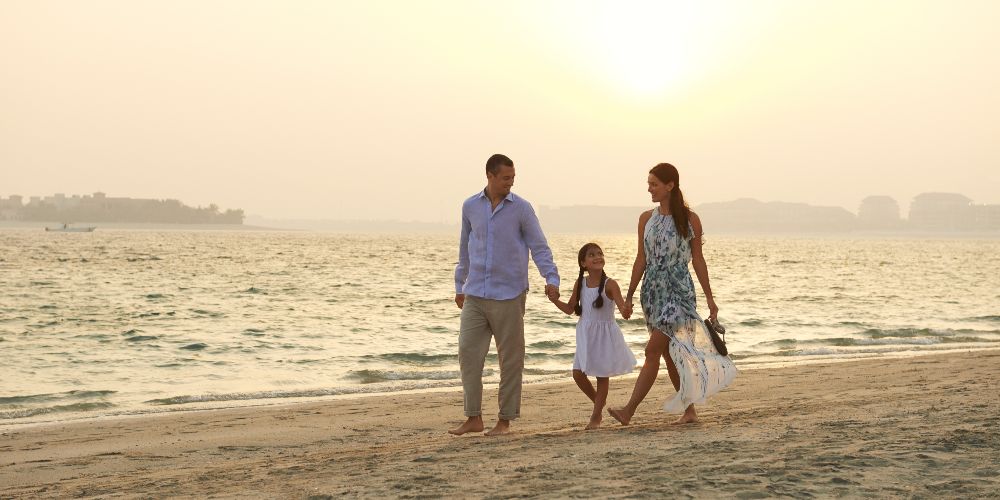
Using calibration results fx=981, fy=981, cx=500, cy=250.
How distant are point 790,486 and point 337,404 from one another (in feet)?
22.9

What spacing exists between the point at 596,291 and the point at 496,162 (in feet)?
4.02

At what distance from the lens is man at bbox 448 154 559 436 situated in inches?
266

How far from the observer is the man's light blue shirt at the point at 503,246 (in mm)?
6754

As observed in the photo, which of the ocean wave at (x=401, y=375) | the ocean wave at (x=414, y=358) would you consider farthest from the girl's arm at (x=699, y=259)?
the ocean wave at (x=414, y=358)

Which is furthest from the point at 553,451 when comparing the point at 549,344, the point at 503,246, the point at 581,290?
the point at 549,344

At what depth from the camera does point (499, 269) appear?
6777mm

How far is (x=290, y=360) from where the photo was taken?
16.2 m

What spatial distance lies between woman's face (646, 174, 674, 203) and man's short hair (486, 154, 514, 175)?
0.96 m

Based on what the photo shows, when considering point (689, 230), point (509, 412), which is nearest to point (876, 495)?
point (689, 230)

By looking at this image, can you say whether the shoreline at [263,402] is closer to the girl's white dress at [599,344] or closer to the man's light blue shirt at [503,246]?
the girl's white dress at [599,344]

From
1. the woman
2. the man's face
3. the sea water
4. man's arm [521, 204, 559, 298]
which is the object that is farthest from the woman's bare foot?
the sea water

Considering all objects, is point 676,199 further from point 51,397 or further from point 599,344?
point 51,397

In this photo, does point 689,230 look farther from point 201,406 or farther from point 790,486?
point 201,406

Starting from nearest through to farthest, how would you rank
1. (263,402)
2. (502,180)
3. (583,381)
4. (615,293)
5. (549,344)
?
(502,180)
(615,293)
(583,381)
(263,402)
(549,344)
